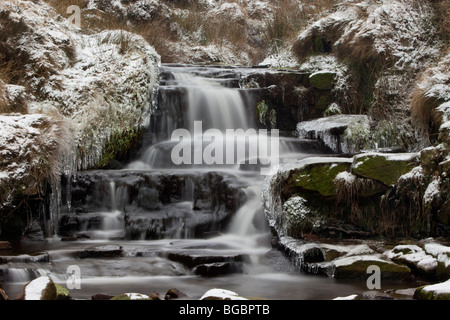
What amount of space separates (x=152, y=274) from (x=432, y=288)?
2.75m

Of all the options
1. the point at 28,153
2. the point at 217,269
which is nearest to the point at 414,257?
the point at 217,269

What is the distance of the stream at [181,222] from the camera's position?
4902mm

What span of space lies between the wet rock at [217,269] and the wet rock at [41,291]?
71.1 inches

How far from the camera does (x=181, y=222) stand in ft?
22.1

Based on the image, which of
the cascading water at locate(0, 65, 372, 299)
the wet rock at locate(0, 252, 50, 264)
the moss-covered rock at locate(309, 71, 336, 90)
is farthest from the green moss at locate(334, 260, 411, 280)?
the moss-covered rock at locate(309, 71, 336, 90)

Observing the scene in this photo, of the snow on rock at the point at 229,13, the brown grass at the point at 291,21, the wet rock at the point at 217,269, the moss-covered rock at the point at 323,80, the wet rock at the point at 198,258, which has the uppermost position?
the snow on rock at the point at 229,13

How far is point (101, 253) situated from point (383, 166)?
11.8ft

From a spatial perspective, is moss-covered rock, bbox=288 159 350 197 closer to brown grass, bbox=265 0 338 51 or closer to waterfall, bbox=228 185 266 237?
waterfall, bbox=228 185 266 237

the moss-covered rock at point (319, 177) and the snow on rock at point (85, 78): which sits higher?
the snow on rock at point (85, 78)

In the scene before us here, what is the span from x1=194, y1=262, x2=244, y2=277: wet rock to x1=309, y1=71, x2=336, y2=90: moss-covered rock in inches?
222

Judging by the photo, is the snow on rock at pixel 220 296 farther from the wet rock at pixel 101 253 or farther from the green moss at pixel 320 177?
the green moss at pixel 320 177

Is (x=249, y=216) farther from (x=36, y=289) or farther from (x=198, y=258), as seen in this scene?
(x=36, y=289)

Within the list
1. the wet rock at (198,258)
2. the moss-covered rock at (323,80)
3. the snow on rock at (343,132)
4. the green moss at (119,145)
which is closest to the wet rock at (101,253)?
the wet rock at (198,258)
